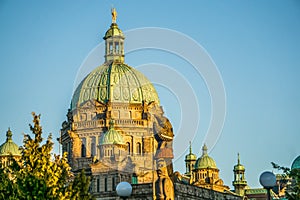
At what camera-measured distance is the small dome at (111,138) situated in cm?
11406

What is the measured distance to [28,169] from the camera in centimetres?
4297

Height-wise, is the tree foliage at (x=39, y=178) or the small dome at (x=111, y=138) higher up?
the small dome at (x=111, y=138)

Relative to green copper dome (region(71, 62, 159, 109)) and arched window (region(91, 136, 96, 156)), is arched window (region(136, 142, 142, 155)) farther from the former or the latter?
green copper dome (region(71, 62, 159, 109))

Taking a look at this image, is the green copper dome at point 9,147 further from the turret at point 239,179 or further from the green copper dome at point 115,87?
the turret at point 239,179

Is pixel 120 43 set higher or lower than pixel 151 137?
higher

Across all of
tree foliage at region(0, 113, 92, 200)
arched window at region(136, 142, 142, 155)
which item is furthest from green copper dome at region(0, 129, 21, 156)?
tree foliage at region(0, 113, 92, 200)

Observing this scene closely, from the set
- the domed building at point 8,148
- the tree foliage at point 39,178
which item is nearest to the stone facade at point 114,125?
the domed building at point 8,148

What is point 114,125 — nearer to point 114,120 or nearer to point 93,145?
point 114,120

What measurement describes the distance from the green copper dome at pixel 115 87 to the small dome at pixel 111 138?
12.2 m

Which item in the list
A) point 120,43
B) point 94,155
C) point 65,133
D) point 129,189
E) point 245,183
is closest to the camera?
point 129,189

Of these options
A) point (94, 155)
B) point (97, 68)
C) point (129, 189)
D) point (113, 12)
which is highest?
point (113, 12)

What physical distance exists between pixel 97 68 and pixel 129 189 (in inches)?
3676

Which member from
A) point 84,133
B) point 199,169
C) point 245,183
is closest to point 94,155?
point 84,133

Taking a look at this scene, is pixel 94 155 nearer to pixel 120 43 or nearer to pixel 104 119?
pixel 104 119
